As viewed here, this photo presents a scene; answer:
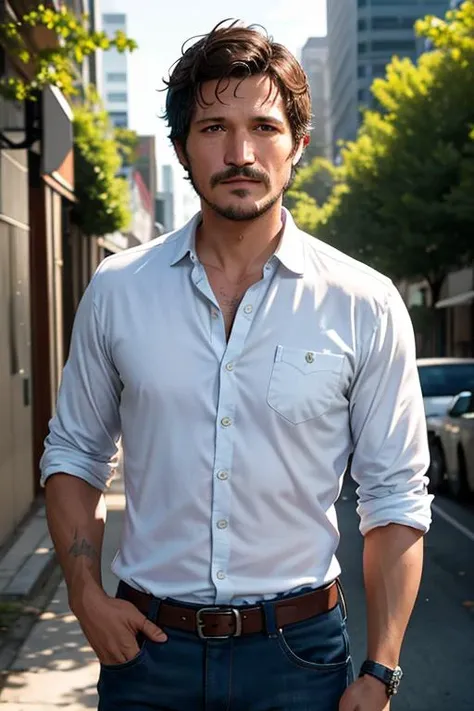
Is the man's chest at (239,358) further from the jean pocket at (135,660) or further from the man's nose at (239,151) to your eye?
Answer: the jean pocket at (135,660)

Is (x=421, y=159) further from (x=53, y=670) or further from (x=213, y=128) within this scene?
(x=213, y=128)

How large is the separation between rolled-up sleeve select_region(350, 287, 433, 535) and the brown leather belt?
0.21 meters

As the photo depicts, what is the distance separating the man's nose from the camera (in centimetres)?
260

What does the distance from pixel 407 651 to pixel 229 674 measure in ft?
15.5

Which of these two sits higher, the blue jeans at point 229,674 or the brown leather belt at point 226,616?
the brown leather belt at point 226,616

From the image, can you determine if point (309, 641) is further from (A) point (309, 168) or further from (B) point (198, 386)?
(A) point (309, 168)

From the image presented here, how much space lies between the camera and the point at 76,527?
8.76 ft

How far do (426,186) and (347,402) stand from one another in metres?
35.2

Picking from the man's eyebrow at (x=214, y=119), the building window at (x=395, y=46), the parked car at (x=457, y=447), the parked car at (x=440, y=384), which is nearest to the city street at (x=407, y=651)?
the parked car at (x=457, y=447)

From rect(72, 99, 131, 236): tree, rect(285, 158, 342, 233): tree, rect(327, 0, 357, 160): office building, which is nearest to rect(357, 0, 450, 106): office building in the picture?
rect(327, 0, 357, 160): office building

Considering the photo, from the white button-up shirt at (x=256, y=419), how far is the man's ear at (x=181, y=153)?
214mm

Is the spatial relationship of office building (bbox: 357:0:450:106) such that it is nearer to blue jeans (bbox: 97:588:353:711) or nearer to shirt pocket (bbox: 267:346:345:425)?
shirt pocket (bbox: 267:346:345:425)

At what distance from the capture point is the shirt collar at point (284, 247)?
2.67 metres

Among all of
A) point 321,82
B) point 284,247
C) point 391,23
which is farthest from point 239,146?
point 321,82
